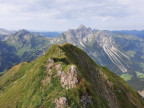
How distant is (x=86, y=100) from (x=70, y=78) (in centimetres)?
1405

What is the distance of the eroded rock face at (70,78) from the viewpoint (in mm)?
69363

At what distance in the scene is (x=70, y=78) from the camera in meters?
71.2

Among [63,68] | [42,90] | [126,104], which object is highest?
[63,68]

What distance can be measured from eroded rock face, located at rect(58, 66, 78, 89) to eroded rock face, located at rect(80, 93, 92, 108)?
7.90 m

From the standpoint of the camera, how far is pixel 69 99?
2477 inches

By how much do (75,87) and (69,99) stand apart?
7.06 metres

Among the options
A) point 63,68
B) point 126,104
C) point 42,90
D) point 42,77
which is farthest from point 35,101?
point 126,104

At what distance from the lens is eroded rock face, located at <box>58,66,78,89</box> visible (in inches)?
2731

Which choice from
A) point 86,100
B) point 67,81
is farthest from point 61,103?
point 86,100

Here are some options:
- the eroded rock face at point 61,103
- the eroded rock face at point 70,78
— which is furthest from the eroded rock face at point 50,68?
the eroded rock face at point 61,103

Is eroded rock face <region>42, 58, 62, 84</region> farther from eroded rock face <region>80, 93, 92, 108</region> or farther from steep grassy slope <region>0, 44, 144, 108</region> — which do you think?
eroded rock face <region>80, 93, 92, 108</region>

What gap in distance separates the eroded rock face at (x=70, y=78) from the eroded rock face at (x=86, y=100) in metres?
7.90

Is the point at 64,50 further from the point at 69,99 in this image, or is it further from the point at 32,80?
the point at 69,99

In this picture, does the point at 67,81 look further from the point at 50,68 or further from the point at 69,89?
the point at 50,68
